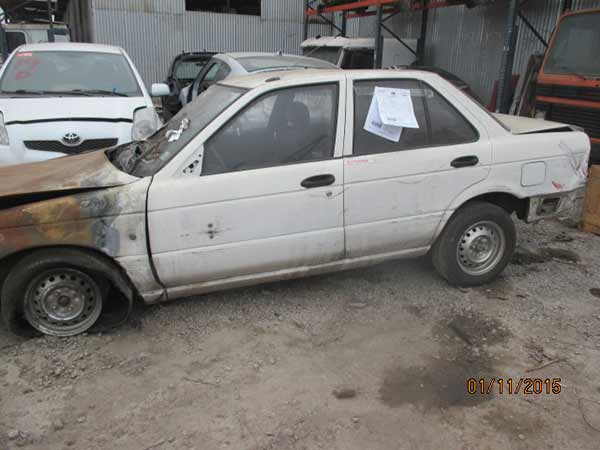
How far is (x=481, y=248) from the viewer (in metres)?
4.13

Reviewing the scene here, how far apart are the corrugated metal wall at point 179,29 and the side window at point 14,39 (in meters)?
2.51

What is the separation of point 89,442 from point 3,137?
3.66 m

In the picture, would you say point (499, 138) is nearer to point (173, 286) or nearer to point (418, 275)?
point (418, 275)

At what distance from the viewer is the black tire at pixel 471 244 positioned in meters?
3.96

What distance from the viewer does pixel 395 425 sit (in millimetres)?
2680

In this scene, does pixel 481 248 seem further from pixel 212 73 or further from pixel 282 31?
pixel 282 31

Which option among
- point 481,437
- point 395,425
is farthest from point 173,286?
point 481,437

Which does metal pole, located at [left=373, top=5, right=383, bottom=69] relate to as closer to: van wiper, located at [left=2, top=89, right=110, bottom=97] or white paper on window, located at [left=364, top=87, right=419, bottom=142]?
van wiper, located at [left=2, top=89, right=110, bottom=97]

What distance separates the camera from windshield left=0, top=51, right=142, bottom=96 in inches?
236

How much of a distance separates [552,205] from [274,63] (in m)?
4.76

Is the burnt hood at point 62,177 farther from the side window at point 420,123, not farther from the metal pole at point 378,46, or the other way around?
the metal pole at point 378,46

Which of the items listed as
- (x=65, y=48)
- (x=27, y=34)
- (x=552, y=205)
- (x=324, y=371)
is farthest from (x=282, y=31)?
(x=324, y=371)

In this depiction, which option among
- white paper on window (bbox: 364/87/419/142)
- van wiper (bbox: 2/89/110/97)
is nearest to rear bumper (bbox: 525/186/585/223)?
white paper on window (bbox: 364/87/419/142)
